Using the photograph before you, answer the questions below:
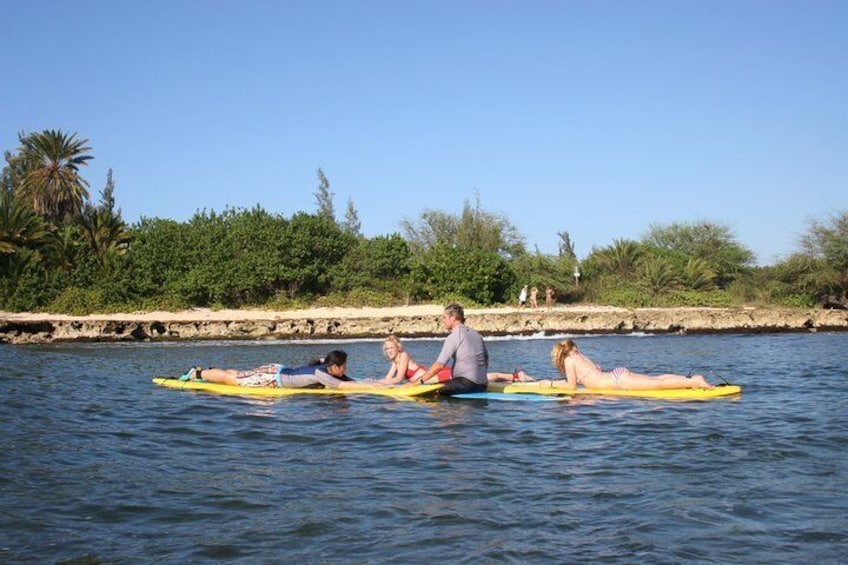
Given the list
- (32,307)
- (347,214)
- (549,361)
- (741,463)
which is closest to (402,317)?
(549,361)

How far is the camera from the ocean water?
5617mm

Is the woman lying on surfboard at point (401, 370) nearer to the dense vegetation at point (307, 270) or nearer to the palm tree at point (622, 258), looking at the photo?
the dense vegetation at point (307, 270)

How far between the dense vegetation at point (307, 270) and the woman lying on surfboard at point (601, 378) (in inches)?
963

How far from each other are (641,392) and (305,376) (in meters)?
5.40

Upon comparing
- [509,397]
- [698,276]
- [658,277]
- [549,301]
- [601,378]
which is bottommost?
[509,397]

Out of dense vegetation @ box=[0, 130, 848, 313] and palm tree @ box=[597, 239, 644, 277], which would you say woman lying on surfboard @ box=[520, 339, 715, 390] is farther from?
palm tree @ box=[597, 239, 644, 277]

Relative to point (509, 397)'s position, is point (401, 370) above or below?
above

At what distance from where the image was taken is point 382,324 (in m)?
33.3

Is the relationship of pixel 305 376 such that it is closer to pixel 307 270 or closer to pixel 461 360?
pixel 461 360

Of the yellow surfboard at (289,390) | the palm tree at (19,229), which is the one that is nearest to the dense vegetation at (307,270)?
the palm tree at (19,229)

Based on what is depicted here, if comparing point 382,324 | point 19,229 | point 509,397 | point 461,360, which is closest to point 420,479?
point 509,397

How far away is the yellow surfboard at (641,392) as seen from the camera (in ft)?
40.9

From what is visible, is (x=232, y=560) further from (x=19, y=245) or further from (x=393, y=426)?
(x=19, y=245)

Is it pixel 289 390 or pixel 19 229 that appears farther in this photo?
pixel 19 229
